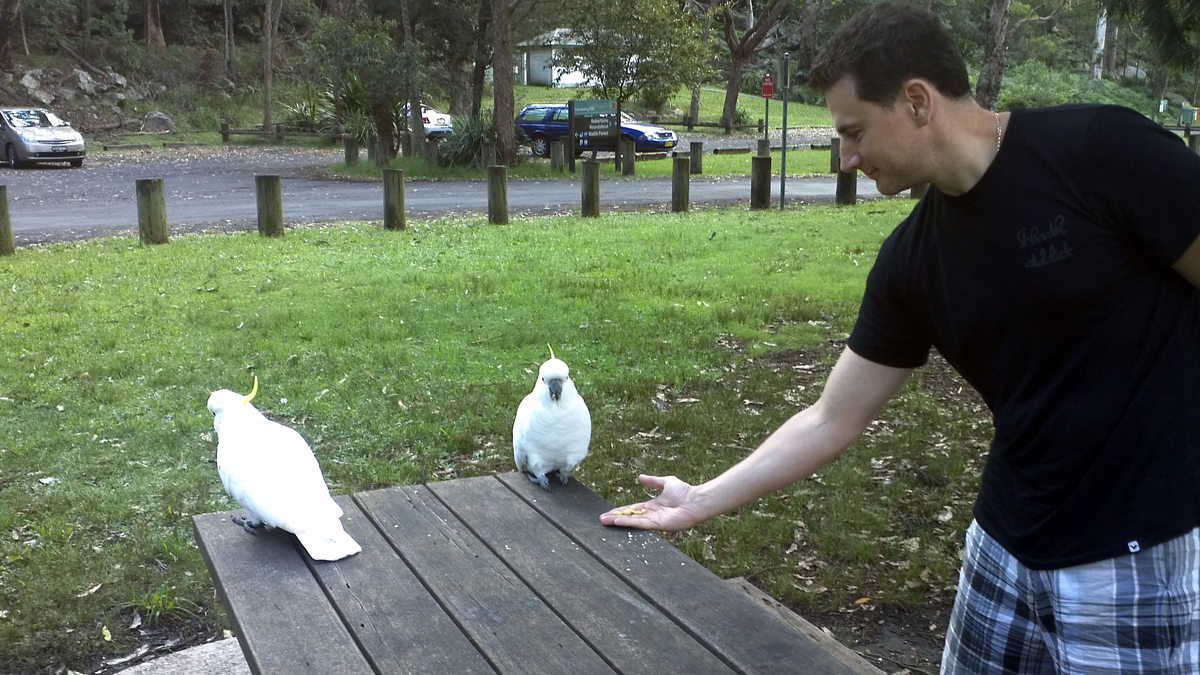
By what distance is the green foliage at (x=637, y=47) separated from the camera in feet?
76.3

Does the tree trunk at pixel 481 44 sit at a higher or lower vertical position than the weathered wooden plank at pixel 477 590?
higher

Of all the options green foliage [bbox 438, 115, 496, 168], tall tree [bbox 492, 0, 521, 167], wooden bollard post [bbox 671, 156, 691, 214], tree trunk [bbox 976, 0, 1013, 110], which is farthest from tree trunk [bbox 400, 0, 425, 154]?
tree trunk [bbox 976, 0, 1013, 110]

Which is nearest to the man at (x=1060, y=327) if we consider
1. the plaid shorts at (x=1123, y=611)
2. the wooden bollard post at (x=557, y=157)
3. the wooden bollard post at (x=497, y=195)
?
the plaid shorts at (x=1123, y=611)

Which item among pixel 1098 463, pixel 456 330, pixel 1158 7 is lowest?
pixel 456 330

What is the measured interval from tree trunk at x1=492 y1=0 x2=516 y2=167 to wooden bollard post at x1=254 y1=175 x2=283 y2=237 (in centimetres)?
798

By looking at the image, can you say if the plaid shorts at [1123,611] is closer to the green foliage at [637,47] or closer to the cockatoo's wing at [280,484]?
the cockatoo's wing at [280,484]

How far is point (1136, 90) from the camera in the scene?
153ft

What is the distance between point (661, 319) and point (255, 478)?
4.63 m

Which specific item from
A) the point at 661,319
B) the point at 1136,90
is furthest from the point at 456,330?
the point at 1136,90

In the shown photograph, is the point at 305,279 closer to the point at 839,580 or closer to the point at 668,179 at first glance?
the point at 839,580

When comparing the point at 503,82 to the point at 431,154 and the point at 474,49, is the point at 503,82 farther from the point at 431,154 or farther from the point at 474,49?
the point at 474,49

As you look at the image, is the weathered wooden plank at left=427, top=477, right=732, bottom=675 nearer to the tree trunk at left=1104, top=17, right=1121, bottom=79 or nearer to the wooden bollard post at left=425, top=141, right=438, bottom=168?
the wooden bollard post at left=425, top=141, right=438, bottom=168

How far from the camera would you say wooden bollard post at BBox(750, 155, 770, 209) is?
13.5 meters

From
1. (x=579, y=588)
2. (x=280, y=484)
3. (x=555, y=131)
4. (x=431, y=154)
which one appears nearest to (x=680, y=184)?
(x=431, y=154)
